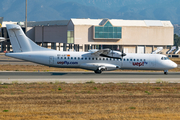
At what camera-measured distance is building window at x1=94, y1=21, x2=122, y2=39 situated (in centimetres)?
10719

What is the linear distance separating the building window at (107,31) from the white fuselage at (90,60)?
65948mm

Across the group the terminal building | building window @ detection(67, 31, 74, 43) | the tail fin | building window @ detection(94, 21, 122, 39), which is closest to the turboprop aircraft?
the tail fin

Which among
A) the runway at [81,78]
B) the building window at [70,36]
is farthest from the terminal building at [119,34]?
the runway at [81,78]

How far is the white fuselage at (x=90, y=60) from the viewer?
40.3m

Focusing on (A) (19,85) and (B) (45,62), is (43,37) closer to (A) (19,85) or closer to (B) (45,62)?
(B) (45,62)

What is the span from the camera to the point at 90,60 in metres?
41.2

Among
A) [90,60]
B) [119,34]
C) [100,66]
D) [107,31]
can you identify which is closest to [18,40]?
[90,60]

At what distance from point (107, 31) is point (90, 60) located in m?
67.7

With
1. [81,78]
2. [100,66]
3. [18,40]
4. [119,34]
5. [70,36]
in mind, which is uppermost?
[119,34]

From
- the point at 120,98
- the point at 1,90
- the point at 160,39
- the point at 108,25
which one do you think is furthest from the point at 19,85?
the point at 160,39

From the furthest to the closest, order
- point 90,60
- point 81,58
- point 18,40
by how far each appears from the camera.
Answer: point 90,60 < point 81,58 < point 18,40

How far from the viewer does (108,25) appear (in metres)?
108

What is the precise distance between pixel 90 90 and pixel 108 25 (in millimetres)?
82349

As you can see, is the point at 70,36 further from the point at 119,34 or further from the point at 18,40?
the point at 18,40
